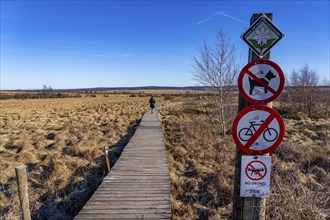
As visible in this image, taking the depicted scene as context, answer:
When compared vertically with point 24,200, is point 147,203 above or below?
below

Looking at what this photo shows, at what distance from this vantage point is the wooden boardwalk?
4.05 meters

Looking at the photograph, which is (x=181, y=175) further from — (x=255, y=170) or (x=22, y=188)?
(x=255, y=170)

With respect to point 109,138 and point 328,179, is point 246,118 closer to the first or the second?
point 328,179

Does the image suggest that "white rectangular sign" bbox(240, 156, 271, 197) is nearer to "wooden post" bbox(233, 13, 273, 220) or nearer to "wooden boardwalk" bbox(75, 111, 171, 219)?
"wooden post" bbox(233, 13, 273, 220)

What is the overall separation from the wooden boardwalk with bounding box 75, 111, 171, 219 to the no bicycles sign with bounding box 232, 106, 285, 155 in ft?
7.74

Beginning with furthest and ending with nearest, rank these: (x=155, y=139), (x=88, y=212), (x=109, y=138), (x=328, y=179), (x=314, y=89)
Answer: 1. (x=314, y=89)
2. (x=109, y=138)
3. (x=155, y=139)
4. (x=328, y=179)
5. (x=88, y=212)

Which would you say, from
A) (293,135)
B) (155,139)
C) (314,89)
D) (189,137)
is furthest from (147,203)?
(314,89)

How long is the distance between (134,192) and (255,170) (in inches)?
125

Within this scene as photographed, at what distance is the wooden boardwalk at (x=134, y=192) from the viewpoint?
4.05 metres

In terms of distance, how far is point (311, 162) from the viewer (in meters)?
8.13

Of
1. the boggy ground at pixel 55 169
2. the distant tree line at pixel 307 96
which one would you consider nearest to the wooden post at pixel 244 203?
the boggy ground at pixel 55 169

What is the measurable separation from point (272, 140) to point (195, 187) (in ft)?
13.6

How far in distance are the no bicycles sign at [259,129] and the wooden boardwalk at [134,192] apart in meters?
2.36

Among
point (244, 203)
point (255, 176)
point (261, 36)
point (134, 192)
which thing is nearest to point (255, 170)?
point (255, 176)
